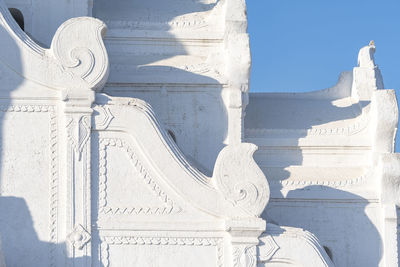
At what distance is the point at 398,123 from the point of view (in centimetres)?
3033

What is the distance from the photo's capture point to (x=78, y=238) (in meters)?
26.3

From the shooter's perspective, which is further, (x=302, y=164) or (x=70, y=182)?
(x=302, y=164)

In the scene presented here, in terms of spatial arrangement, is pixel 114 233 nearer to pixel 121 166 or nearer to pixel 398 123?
pixel 121 166

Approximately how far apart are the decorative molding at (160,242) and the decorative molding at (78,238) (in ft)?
1.03

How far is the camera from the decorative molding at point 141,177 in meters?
26.6

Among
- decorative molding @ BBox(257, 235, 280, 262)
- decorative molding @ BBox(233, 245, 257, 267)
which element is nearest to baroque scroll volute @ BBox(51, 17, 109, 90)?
decorative molding @ BBox(233, 245, 257, 267)

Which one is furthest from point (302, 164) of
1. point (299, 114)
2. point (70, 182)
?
point (70, 182)

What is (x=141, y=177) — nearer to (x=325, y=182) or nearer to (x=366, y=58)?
(x=325, y=182)

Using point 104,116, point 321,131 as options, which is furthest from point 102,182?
point 321,131

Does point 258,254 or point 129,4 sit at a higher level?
point 129,4

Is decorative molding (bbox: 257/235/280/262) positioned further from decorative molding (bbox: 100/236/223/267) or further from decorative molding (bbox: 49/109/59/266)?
decorative molding (bbox: 49/109/59/266)

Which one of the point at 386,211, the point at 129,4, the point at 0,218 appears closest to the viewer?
the point at 0,218

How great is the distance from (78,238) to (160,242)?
1.50 metres

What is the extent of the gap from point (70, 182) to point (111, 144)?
3.39 feet
